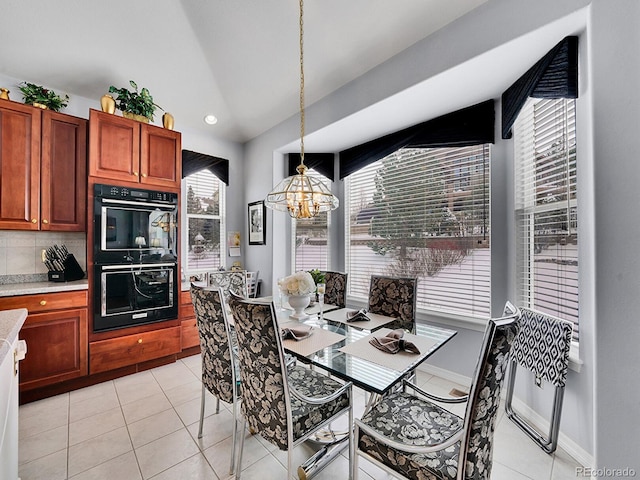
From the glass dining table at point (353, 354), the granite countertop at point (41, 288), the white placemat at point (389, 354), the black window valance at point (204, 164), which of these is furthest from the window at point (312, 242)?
the granite countertop at point (41, 288)

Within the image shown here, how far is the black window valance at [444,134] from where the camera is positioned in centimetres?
256

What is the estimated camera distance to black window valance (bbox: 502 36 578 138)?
5.66ft

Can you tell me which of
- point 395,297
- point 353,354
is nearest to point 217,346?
point 353,354

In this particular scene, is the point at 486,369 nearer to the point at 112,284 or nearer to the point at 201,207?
the point at 112,284

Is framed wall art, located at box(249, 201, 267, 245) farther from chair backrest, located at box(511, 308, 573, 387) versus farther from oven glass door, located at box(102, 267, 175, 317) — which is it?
chair backrest, located at box(511, 308, 573, 387)

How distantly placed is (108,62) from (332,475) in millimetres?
4040

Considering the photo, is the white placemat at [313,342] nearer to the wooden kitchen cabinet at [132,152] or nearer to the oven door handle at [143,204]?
the oven door handle at [143,204]

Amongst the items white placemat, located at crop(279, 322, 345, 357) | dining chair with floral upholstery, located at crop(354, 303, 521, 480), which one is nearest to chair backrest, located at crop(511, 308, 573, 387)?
dining chair with floral upholstery, located at crop(354, 303, 521, 480)

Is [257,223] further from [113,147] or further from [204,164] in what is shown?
[113,147]

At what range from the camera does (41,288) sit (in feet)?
7.82

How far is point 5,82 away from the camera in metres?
2.71

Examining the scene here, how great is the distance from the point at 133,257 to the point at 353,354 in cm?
253

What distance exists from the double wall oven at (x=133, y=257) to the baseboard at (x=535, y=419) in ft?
9.52

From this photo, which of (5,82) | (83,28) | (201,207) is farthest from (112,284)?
(83,28)
